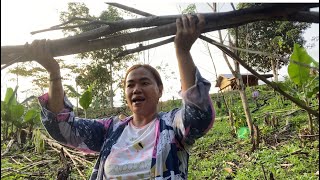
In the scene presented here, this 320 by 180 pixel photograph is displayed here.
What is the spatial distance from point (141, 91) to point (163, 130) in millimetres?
149

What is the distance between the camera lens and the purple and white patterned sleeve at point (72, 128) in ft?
3.77

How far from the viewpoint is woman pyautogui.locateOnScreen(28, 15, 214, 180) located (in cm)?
98

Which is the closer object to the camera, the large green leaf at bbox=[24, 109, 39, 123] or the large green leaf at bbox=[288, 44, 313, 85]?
the large green leaf at bbox=[288, 44, 313, 85]

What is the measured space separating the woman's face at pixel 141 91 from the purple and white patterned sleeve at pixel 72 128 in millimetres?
173

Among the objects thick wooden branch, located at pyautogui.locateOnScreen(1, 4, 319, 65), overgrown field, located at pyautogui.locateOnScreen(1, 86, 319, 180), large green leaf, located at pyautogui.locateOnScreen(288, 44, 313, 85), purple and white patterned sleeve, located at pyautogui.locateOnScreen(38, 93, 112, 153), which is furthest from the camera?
overgrown field, located at pyautogui.locateOnScreen(1, 86, 319, 180)

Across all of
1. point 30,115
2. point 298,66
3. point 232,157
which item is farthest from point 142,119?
point 30,115

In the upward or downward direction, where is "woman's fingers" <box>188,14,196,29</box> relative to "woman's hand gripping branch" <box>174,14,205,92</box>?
upward

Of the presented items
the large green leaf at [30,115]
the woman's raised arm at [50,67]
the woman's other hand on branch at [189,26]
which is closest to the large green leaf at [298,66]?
the woman's raised arm at [50,67]

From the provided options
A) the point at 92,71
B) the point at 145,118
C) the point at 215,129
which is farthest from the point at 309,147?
the point at 92,71

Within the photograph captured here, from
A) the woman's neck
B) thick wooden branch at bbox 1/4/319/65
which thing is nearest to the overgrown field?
the woman's neck

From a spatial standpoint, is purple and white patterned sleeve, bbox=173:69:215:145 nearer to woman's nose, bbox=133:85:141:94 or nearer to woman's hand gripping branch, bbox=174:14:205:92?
woman's hand gripping branch, bbox=174:14:205:92

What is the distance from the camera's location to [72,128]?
3.98 feet

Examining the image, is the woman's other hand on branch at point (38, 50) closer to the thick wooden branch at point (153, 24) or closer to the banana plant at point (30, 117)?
the thick wooden branch at point (153, 24)

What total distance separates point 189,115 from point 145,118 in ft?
0.86
